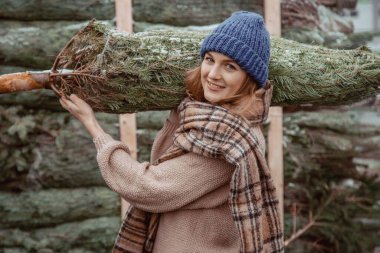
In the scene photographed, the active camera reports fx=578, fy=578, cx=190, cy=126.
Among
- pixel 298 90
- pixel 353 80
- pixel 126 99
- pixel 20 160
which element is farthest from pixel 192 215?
pixel 20 160

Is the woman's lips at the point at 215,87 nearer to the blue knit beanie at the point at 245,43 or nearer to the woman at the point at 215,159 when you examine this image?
the woman at the point at 215,159

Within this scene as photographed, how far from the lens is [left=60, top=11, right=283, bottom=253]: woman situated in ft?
7.61

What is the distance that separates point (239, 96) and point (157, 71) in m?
0.45

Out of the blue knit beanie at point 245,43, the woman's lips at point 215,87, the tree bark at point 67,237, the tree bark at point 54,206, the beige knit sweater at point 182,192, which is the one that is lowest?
the tree bark at point 67,237

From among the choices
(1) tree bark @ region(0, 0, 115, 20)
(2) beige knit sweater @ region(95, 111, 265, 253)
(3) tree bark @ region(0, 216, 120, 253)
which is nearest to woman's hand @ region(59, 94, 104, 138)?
(2) beige knit sweater @ region(95, 111, 265, 253)

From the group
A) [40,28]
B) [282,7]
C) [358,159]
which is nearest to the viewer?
[40,28]

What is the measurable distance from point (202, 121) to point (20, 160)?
7.59 feet

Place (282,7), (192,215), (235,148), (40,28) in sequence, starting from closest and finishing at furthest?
(235,148) < (192,215) < (40,28) < (282,7)

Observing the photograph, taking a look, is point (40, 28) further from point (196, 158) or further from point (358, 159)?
point (358, 159)

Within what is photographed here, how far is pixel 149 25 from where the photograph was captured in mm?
4371

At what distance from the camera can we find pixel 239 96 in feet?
7.85

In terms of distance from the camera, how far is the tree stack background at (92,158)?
4.23 meters

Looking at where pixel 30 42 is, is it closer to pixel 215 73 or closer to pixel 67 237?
pixel 67 237

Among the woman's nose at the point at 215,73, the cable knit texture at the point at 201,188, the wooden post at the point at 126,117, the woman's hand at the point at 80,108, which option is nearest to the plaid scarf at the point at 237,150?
the cable knit texture at the point at 201,188
